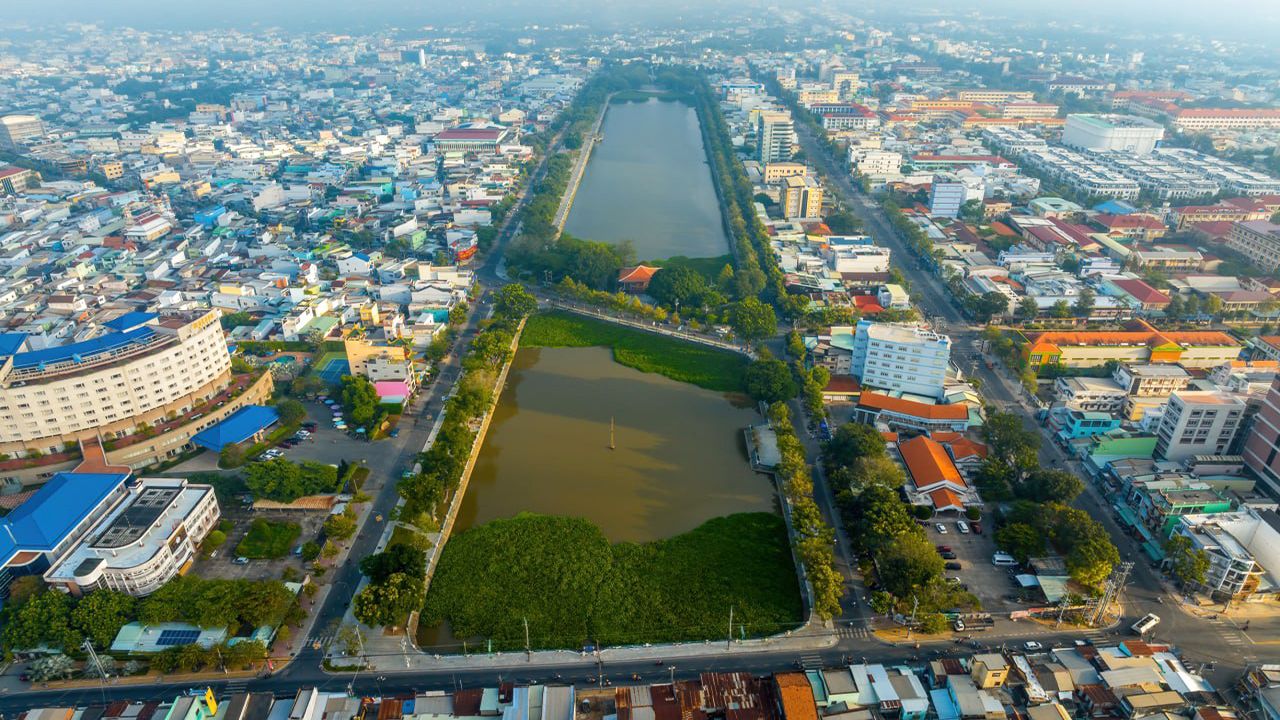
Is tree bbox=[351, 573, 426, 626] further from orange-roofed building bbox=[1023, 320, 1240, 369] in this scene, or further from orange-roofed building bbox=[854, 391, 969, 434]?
orange-roofed building bbox=[1023, 320, 1240, 369]

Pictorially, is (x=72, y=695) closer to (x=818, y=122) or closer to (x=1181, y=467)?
(x=1181, y=467)

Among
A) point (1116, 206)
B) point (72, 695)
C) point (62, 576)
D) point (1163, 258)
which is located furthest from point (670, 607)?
point (1116, 206)

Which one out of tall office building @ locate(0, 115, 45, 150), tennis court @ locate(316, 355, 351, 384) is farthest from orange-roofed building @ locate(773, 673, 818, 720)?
tall office building @ locate(0, 115, 45, 150)

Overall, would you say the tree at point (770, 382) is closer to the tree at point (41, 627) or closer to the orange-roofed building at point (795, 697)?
the orange-roofed building at point (795, 697)

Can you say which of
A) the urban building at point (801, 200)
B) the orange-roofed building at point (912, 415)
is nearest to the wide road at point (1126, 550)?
the orange-roofed building at point (912, 415)

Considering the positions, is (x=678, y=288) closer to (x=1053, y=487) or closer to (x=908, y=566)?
(x=1053, y=487)

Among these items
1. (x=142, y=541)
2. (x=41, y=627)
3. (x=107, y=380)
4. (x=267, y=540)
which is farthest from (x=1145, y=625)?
(x=107, y=380)
